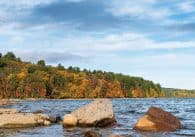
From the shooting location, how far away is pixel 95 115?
1241 inches

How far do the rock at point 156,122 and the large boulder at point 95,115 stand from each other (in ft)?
9.34

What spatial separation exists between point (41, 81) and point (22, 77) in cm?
851

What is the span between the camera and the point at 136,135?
2694 cm

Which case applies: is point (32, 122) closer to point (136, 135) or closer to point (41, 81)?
point (136, 135)

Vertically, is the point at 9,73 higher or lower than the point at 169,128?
higher

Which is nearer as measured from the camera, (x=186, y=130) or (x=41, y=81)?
(x=186, y=130)

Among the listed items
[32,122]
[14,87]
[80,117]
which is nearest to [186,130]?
[80,117]

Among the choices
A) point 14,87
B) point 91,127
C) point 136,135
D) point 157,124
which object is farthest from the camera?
point 14,87

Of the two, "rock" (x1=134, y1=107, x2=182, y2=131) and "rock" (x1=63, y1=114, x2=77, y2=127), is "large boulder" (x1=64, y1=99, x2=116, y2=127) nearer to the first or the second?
"rock" (x1=63, y1=114, x2=77, y2=127)

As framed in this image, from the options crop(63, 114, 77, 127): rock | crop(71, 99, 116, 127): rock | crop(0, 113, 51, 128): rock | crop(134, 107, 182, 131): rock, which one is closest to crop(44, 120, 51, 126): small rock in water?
crop(0, 113, 51, 128): rock

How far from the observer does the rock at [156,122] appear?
95.5ft

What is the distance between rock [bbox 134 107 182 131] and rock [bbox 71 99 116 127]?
285 centimetres

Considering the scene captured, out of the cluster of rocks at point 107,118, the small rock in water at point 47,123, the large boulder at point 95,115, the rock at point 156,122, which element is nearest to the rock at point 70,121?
the cluster of rocks at point 107,118

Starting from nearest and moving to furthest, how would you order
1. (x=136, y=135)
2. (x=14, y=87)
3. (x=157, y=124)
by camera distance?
(x=136, y=135) < (x=157, y=124) < (x=14, y=87)
